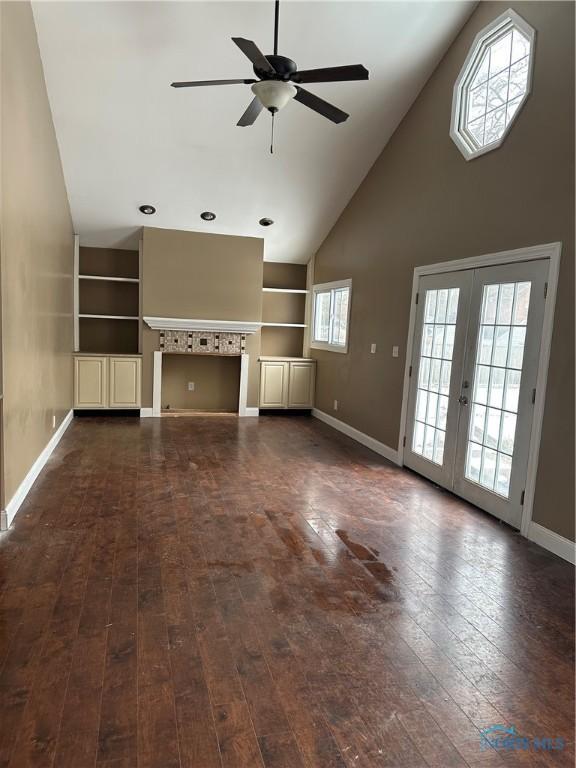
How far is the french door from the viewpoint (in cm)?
369

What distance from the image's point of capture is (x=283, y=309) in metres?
8.38

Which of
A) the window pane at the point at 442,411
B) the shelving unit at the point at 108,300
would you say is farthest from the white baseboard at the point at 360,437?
the shelving unit at the point at 108,300

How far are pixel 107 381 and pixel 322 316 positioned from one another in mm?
3245

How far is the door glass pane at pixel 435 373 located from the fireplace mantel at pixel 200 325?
3.09 meters

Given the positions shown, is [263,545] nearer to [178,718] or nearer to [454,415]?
[178,718]

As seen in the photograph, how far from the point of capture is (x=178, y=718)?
187 cm

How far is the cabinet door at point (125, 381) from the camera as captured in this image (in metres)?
7.08

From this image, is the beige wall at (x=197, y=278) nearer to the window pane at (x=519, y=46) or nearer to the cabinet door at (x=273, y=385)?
the cabinet door at (x=273, y=385)

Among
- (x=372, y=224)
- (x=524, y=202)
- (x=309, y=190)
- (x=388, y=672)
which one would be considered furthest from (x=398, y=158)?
(x=388, y=672)

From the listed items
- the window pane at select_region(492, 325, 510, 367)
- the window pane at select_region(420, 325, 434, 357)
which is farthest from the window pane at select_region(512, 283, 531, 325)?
the window pane at select_region(420, 325, 434, 357)

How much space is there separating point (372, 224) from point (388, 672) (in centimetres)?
509

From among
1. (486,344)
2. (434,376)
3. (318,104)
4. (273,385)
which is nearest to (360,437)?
(434,376)

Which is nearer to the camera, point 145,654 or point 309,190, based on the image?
point 145,654

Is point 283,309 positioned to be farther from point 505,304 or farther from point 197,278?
point 505,304
